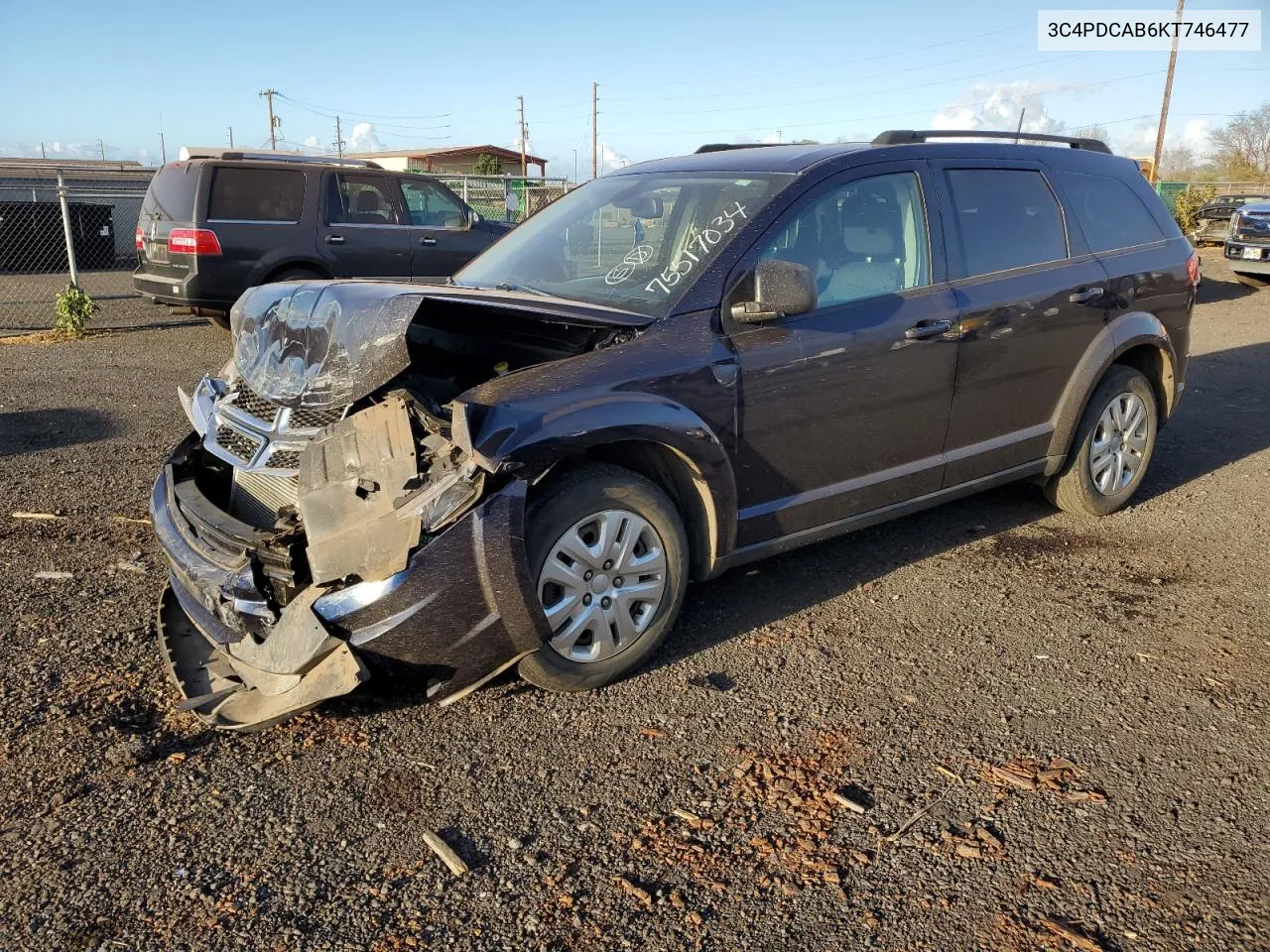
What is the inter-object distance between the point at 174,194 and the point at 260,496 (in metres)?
8.53

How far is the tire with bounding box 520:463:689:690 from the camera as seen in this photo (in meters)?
3.40

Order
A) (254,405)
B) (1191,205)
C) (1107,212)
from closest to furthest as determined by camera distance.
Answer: (254,405) → (1107,212) → (1191,205)

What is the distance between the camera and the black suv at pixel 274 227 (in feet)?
34.4

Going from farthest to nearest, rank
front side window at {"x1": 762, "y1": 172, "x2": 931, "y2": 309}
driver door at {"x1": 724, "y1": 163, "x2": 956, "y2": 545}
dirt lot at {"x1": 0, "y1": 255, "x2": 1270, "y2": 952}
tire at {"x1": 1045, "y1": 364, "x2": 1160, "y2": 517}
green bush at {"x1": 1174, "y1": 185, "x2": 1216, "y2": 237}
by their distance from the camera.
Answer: green bush at {"x1": 1174, "y1": 185, "x2": 1216, "y2": 237} < tire at {"x1": 1045, "y1": 364, "x2": 1160, "y2": 517} < front side window at {"x1": 762, "y1": 172, "x2": 931, "y2": 309} < driver door at {"x1": 724, "y1": 163, "x2": 956, "y2": 545} < dirt lot at {"x1": 0, "y1": 255, "x2": 1270, "y2": 952}

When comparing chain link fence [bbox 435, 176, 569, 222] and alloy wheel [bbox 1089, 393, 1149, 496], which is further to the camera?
chain link fence [bbox 435, 176, 569, 222]

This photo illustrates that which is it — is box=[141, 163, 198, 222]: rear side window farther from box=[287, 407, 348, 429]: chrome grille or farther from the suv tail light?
box=[287, 407, 348, 429]: chrome grille

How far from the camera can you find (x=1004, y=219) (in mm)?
4863

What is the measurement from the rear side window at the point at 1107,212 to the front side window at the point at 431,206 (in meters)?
8.29

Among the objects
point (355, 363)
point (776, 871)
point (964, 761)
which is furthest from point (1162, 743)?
point (355, 363)

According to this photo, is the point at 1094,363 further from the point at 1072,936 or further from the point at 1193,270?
the point at 1072,936

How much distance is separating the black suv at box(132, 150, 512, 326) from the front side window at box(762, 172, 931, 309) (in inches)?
266

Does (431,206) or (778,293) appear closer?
(778,293)

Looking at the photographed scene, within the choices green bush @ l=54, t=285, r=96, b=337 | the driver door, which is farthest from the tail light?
green bush @ l=54, t=285, r=96, b=337

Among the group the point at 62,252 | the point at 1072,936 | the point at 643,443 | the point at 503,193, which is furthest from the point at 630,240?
the point at 62,252
